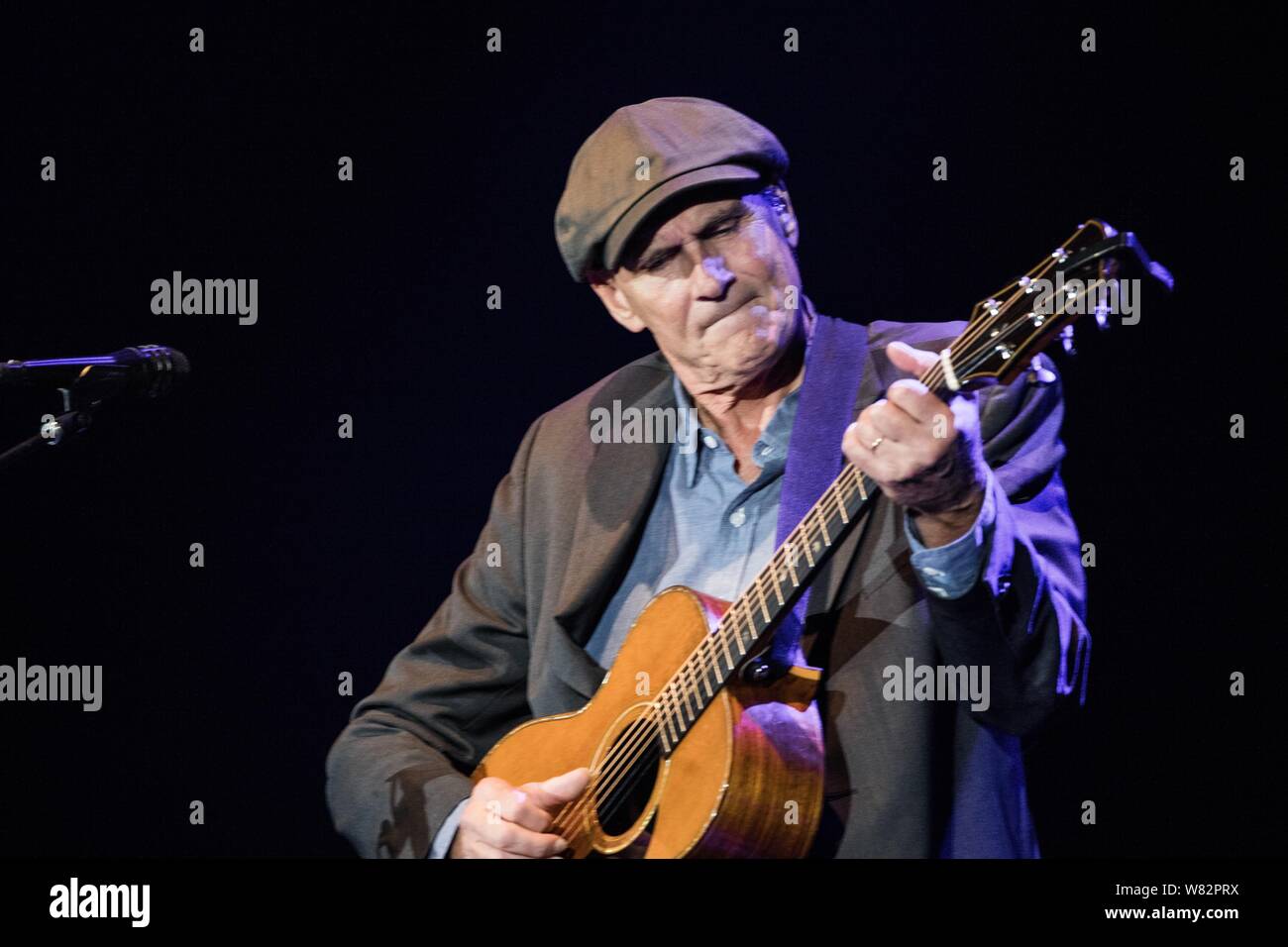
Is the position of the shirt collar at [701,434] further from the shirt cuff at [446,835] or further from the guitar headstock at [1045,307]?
the shirt cuff at [446,835]

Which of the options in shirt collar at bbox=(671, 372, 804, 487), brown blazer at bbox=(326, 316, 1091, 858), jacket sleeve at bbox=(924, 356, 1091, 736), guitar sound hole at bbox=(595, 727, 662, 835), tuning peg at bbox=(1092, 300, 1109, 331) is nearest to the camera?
tuning peg at bbox=(1092, 300, 1109, 331)

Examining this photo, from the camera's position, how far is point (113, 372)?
253cm

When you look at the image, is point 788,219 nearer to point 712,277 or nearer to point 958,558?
point 712,277

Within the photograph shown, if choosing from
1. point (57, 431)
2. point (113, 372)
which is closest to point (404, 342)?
point (113, 372)

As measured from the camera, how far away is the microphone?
2482mm

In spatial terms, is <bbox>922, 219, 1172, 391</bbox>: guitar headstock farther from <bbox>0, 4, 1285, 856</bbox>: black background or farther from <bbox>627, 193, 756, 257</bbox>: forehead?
<bbox>0, 4, 1285, 856</bbox>: black background

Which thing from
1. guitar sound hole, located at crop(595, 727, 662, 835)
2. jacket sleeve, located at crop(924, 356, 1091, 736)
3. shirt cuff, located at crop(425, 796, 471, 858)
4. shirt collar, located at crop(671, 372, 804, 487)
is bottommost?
shirt cuff, located at crop(425, 796, 471, 858)

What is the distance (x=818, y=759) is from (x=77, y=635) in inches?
69.2

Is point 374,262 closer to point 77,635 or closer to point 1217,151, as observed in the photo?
point 77,635

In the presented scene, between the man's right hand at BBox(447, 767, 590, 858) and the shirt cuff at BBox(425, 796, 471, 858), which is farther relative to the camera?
the shirt cuff at BBox(425, 796, 471, 858)

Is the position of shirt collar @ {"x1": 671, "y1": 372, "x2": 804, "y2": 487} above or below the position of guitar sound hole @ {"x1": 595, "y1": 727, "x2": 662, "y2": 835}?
above

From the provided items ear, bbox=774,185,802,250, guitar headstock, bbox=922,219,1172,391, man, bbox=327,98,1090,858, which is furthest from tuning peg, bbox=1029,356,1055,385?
ear, bbox=774,185,802,250

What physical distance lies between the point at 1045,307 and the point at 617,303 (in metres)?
0.95

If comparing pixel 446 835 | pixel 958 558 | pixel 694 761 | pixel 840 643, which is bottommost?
pixel 446 835
